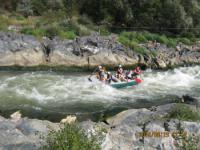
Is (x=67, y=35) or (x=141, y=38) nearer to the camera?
(x=67, y=35)

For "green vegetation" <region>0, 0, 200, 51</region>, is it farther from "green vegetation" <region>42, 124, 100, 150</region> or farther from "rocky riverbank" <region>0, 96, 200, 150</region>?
"green vegetation" <region>42, 124, 100, 150</region>

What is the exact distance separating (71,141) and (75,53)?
58.0 ft

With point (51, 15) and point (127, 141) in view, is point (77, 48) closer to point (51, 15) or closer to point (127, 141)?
point (51, 15)

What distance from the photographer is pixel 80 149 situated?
706 cm

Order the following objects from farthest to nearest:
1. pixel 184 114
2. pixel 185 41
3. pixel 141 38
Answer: pixel 185 41, pixel 141 38, pixel 184 114

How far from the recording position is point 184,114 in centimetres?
1055

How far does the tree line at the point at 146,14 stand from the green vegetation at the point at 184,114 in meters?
21.0

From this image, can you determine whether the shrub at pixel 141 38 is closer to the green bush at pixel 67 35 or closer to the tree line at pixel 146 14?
the tree line at pixel 146 14

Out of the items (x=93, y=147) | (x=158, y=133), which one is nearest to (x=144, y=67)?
(x=158, y=133)

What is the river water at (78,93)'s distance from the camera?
15500 millimetres

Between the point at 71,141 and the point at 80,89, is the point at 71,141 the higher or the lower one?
the higher one

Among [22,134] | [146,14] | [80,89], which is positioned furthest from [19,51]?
[22,134]

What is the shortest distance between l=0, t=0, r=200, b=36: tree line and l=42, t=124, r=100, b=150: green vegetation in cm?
2444

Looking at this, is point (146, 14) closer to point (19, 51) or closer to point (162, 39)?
point (162, 39)
